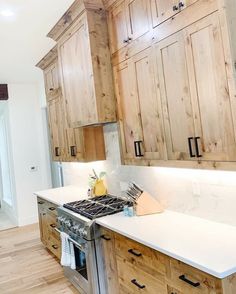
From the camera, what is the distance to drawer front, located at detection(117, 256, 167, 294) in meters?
1.88

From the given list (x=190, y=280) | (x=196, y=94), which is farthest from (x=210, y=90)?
(x=190, y=280)

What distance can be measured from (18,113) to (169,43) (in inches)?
175

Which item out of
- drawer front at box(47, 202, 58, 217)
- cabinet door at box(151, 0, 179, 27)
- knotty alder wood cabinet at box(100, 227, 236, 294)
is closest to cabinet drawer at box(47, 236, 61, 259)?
drawer front at box(47, 202, 58, 217)

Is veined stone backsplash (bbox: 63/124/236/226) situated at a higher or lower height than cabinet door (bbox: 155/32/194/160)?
lower

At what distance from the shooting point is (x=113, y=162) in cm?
337

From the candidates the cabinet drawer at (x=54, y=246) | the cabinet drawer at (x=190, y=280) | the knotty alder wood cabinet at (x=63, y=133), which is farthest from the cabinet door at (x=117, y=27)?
the cabinet drawer at (x=54, y=246)

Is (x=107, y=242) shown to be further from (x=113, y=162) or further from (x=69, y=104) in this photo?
(x=69, y=104)

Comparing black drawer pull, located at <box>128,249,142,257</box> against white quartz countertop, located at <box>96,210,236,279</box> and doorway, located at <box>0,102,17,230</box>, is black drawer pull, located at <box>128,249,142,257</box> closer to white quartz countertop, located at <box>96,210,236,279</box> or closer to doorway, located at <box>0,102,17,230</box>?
white quartz countertop, located at <box>96,210,236,279</box>

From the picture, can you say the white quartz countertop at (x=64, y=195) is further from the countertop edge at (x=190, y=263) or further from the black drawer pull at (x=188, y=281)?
the black drawer pull at (x=188, y=281)

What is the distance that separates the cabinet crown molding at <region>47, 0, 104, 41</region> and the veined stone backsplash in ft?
3.80

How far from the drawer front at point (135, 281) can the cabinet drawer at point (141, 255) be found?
4 centimetres

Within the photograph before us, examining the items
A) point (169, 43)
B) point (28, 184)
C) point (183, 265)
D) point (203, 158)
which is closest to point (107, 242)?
point (183, 265)

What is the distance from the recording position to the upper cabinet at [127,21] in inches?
86.7

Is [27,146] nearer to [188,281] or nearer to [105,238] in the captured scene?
[105,238]
